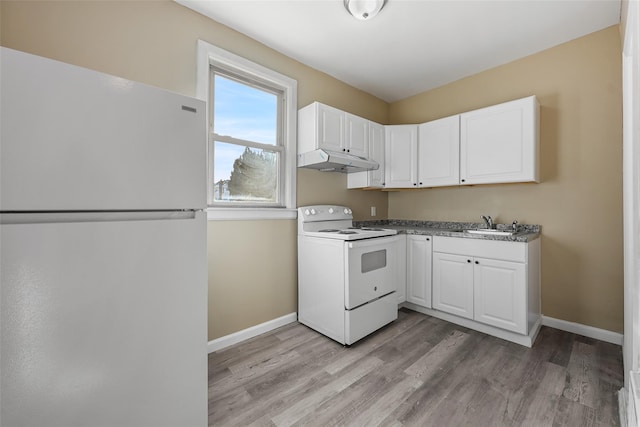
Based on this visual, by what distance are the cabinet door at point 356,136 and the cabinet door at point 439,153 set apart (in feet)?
2.20

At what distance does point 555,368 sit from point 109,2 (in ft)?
12.6

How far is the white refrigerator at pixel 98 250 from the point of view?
2.64 ft

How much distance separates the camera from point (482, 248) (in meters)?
2.40

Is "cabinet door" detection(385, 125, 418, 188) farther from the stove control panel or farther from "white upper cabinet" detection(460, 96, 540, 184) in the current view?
the stove control panel

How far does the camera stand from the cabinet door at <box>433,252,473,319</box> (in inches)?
98.7

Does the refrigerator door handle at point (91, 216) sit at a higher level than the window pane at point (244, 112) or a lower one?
lower

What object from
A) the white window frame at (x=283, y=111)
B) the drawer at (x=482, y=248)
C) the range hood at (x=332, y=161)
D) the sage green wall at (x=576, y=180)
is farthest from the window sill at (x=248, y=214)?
the sage green wall at (x=576, y=180)

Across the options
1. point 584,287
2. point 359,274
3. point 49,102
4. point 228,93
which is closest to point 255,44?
point 228,93

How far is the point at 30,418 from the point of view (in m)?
0.82

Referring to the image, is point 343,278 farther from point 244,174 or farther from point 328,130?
point 328,130

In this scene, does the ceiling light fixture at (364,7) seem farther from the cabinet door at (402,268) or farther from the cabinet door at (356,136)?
the cabinet door at (402,268)

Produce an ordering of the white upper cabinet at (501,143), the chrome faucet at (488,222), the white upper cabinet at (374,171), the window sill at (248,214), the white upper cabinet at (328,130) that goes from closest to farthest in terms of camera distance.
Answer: the window sill at (248,214) < the white upper cabinet at (501,143) < the white upper cabinet at (328,130) < the chrome faucet at (488,222) < the white upper cabinet at (374,171)

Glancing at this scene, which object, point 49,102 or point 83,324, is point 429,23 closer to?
point 49,102

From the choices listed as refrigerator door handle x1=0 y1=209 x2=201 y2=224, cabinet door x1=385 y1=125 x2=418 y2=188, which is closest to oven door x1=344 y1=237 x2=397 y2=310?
cabinet door x1=385 y1=125 x2=418 y2=188
